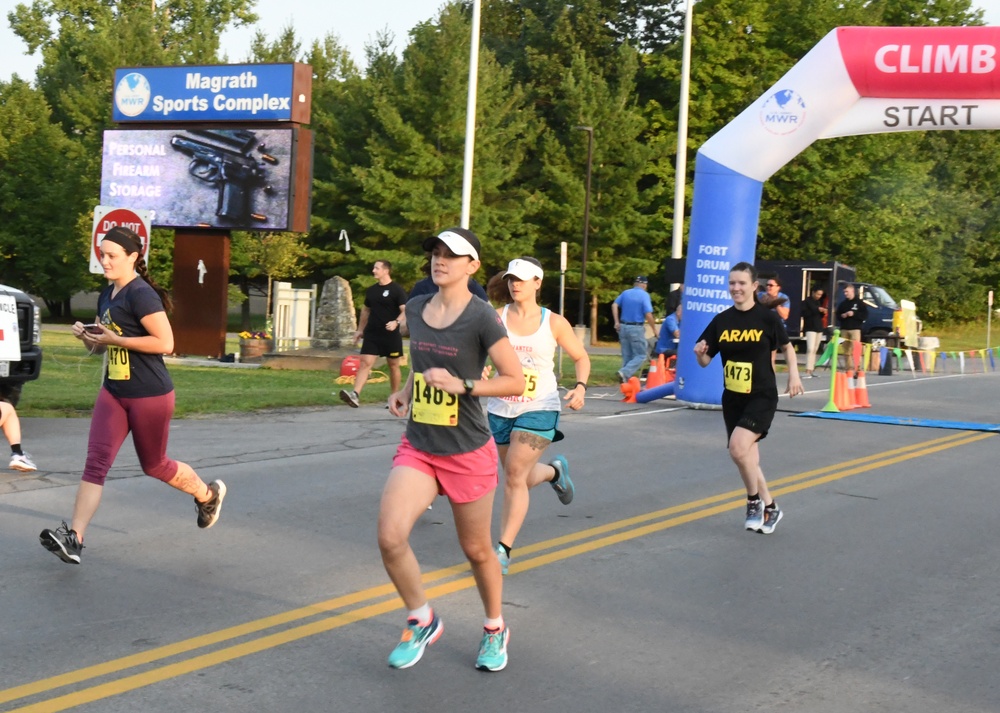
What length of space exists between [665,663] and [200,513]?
3356 mm

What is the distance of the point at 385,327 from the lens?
15.9 metres

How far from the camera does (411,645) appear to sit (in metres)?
5.31

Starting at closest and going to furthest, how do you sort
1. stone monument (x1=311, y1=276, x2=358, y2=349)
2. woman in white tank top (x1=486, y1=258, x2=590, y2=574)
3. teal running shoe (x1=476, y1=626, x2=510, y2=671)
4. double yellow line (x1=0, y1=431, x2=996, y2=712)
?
double yellow line (x1=0, y1=431, x2=996, y2=712), teal running shoe (x1=476, y1=626, x2=510, y2=671), woman in white tank top (x1=486, y1=258, x2=590, y2=574), stone monument (x1=311, y1=276, x2=358, y2=349)

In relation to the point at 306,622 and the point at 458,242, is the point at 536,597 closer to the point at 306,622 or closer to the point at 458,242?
the point at 306,622

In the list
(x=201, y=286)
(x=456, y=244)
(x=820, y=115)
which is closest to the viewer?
(x=456, y=244)

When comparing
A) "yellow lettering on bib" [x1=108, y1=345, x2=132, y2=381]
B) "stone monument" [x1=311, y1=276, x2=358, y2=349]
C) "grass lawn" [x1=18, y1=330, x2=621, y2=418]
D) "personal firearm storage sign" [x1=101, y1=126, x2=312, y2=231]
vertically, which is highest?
"personal firearm storage sign" [x1=101, y1=126, x2=312, y2=231]

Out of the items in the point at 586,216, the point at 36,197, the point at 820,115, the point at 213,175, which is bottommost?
the point at 213,175

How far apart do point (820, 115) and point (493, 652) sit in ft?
42.1

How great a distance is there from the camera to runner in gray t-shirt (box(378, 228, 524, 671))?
5.18 m

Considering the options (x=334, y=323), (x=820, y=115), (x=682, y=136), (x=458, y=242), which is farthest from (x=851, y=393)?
(x=458, y=242)

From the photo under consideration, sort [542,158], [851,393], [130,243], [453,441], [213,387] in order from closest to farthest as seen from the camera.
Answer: [453,441], [130,243], [213,387], [851,393], [542,158]

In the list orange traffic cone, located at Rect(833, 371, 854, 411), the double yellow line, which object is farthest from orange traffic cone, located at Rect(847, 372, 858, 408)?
the double yellow line

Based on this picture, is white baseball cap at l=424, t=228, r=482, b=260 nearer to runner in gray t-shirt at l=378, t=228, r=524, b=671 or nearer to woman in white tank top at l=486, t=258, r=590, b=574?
runner in gray t-shirt at l=378, t=228, r=524, b=671

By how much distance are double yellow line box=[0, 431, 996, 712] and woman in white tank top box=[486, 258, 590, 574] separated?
1.26 feet
